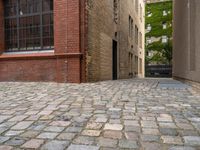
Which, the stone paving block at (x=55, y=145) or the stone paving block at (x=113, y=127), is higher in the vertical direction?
the stone paving block at (x=113, y=127)

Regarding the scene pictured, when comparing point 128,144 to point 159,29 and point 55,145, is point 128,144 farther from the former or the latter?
point 159,29

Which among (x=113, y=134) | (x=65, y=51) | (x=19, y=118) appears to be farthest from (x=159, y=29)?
(x=113, y=134)

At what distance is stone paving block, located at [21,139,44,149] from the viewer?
278cm

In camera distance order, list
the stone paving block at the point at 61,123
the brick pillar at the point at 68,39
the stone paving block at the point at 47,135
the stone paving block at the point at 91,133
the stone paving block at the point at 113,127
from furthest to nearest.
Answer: the brick pillar at the point at 68,39
the stone paving block at the point at 61,123
the stone paving block at the point at 113,127
the stone paving block at the point at 91,133
the stone paving block at the point at 47,135

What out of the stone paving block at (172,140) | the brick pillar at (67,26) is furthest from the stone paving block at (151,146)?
the brick pillar at (67,26)

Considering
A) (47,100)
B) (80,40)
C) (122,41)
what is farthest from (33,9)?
(122,41)

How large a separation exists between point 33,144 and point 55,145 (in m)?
0.24

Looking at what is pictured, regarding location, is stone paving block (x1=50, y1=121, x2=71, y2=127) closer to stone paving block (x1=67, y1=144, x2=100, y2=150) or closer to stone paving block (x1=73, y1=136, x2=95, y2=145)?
stone paving block (x1=73, y1=136, x2=95, y2=145)

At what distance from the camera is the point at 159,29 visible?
4212cm

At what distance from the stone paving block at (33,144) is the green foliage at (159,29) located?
1412 inches

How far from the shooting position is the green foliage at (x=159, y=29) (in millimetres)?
38312

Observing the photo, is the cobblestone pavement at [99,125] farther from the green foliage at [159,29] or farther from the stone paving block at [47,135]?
the green foliage at [159,29]

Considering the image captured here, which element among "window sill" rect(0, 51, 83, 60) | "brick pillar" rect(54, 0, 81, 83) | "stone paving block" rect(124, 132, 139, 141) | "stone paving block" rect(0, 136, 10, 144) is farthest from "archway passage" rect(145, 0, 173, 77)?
"stone paving block" rect(0, 136, 10, 144)

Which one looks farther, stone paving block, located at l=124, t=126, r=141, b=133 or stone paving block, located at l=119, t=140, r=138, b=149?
stone paving block, located at l=124, t=126, r=141, b=133
